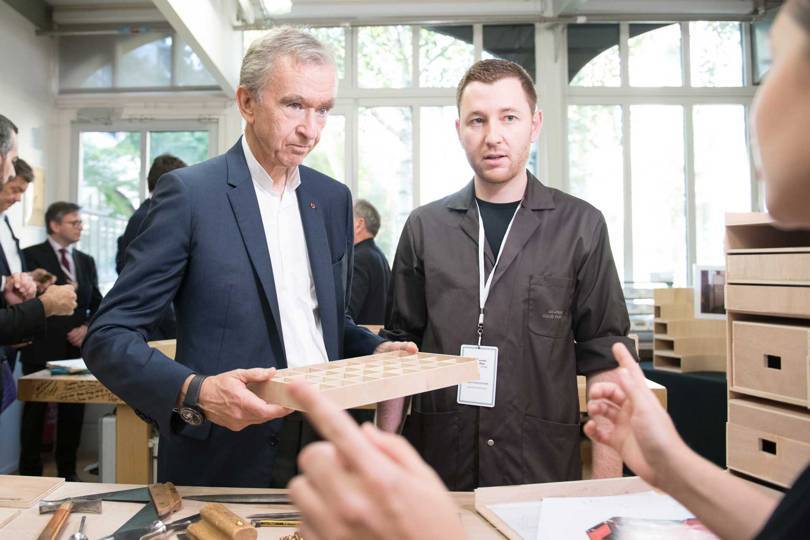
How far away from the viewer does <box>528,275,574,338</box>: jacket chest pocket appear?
64.8 inches

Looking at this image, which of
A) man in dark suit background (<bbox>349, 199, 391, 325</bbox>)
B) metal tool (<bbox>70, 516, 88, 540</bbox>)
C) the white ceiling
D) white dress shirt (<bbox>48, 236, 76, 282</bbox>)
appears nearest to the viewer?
metal tool (<bbox>70, 516, 88, 540</bbox>)

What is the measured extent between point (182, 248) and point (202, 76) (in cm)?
506

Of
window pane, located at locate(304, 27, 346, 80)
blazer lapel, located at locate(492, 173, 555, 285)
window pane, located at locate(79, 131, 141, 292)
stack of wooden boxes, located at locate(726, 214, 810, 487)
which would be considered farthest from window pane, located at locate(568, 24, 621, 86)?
blazer lapel, located at locate(492, 173, 555, 285)

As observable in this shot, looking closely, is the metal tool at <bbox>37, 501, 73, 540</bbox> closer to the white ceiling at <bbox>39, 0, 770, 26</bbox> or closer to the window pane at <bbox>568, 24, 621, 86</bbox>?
the white ceiling at <bbox>39, 0, 770, 26</bbox>

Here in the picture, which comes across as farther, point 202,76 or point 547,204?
point 202,76

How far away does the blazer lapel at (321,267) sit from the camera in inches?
60.4

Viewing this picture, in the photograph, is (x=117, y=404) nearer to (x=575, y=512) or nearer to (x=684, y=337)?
(x=575, y=512)

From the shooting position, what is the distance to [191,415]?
1208 millimetres

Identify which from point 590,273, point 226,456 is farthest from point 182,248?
point 590,273

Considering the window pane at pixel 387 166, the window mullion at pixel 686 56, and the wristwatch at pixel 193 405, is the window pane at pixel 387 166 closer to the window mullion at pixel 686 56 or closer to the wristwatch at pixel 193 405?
the window mullion at pixel 686 56

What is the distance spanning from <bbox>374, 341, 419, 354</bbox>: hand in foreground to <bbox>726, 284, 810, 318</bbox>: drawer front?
1.52m

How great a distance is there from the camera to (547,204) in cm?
175

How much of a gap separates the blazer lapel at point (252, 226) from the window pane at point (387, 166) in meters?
4.41

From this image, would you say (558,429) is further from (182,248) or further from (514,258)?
(182,248)
